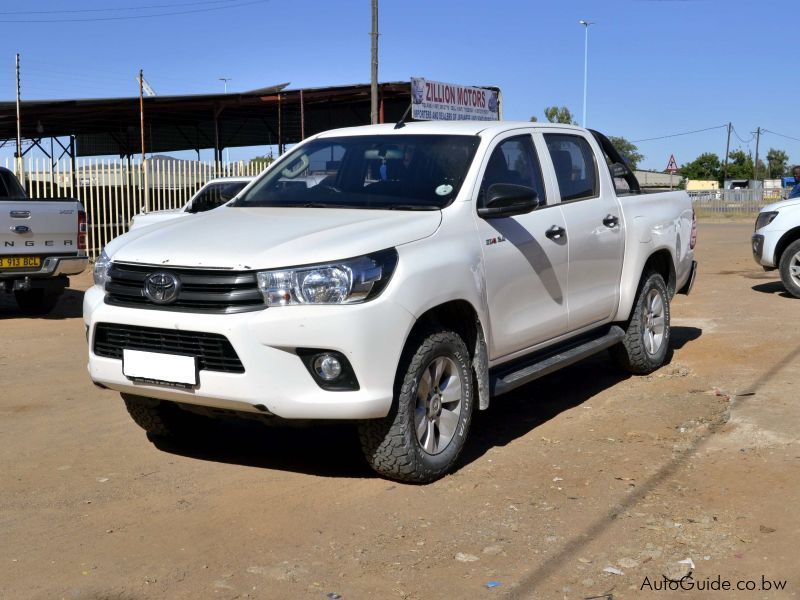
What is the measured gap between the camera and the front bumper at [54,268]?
419 inches

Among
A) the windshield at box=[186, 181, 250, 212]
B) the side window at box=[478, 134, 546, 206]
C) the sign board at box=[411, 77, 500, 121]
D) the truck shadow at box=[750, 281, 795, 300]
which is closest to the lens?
the side window at box=[478, 134, 546, 206]

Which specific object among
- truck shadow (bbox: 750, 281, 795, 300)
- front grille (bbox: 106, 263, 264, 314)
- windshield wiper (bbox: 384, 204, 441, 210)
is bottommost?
truck shadow (bbox: 750, 281, 795, 300)

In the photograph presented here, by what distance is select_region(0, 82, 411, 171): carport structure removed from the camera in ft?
82.9

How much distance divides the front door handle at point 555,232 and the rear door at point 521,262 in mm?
14

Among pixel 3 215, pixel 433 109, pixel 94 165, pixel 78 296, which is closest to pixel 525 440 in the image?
pixel 3 215

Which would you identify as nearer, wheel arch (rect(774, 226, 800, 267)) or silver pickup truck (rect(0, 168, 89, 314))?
silver pickup truck (rect(0, 168, 89, 314))

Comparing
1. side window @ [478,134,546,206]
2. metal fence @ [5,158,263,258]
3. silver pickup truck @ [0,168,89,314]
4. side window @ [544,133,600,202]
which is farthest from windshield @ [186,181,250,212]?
side window @ [478,134,546,206]

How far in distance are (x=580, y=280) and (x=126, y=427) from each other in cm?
304

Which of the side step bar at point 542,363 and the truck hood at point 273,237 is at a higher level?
the truck hood at point 273,237

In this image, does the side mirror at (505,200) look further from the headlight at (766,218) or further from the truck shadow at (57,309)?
the headlight at (766,218)

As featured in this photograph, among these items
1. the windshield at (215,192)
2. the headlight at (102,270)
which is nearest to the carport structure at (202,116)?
the windshield at (215,192)

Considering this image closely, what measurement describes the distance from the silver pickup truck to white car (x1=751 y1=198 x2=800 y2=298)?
28.2ft

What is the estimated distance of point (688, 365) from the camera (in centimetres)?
807

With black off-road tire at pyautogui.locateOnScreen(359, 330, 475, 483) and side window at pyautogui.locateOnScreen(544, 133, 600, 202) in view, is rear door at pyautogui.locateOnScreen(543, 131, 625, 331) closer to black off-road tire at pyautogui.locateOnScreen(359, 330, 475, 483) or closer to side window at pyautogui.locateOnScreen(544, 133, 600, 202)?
side window at pyautogui.locateOnScreen(544, 133, 600, 202)
